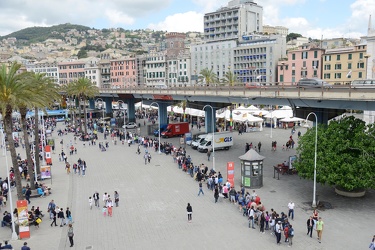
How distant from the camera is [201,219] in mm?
23953

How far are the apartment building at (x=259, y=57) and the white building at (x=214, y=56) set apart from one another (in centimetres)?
294

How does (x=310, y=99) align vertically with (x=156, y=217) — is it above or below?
above

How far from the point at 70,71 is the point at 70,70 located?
44 cm

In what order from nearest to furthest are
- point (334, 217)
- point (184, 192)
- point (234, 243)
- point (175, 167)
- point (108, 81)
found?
point (234, 243) → point (334, 217) → point (184, 192) → point (175, 167) → point (108, 81)

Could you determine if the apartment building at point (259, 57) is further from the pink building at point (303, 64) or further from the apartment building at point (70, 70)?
the apartment building at point (70, 70)

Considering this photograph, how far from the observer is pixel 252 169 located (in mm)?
30422

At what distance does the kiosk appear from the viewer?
1188 inches

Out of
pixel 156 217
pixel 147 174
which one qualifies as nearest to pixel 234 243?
pixel 156 217

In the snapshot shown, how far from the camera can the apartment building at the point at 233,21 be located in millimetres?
125912

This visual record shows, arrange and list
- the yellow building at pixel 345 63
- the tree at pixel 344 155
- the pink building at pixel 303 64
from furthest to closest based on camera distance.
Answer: the pink building at pixel 303 64 < the yellow building at pixel 345 63 < the tree at pixel 344 155

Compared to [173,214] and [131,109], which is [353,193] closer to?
[173,214]

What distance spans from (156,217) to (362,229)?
13074mm

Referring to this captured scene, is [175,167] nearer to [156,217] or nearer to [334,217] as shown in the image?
[156,217]

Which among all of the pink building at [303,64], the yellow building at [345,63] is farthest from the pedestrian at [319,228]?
the pink building at [303,64]
